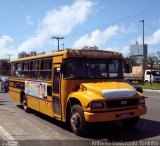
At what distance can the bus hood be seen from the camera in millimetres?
9525

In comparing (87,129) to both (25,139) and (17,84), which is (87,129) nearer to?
(25,139)

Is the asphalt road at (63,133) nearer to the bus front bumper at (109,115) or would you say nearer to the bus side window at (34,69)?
the bus front bumper at (109,115)

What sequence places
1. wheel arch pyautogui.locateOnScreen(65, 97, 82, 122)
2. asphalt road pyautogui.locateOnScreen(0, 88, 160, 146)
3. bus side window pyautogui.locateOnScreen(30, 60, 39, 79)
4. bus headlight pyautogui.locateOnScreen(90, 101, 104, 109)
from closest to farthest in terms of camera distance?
asphalt road pyautogui.locateOnScreen(0, 88, 160, 146) < bus headlight pyautogui.locateOnScreen(90, 101, 104, 109) < wheel arch pyautogui.locateOnScreen(65, 97, 82, 122) < bus side window pyautogui.locateOnScreen(30, 60, 39, 79)

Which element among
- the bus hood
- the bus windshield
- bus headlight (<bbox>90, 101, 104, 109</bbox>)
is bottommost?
bus headlight (<bbox>90, 101, 104, 109</bbox>)

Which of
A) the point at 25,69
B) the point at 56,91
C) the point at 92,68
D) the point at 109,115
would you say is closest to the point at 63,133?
the point at 56,91

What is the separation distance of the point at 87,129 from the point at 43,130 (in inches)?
71.0

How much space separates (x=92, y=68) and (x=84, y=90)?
1.08m

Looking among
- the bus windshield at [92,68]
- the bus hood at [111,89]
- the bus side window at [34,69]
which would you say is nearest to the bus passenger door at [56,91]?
the bus windshield at [92,68]

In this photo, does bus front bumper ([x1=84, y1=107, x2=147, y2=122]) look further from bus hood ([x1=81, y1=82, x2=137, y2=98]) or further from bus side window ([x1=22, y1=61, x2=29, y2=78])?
bus side window ([x1=22, y1=61, x2=29, y2=78])

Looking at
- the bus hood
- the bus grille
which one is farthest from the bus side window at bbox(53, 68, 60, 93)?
the bus grille

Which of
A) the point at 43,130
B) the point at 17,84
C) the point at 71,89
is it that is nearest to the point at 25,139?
the point at 43,130

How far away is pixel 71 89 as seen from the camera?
10719 millimetres

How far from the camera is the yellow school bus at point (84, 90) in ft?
31.1

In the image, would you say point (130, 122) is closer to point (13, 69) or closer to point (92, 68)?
point (92, 68)
